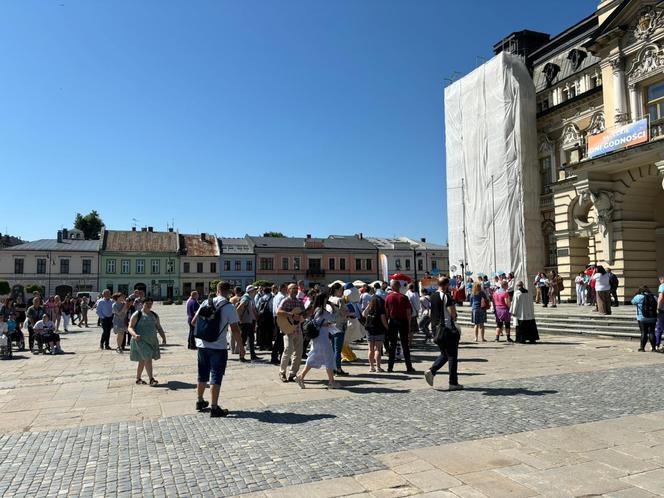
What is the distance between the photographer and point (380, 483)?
435 centimetres

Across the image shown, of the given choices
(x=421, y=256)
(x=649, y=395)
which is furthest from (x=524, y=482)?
(x=421, y=256)

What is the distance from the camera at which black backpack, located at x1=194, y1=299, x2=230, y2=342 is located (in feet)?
22.4

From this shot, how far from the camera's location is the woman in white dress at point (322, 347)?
27.8 ft

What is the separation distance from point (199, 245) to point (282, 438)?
6578 centimetres

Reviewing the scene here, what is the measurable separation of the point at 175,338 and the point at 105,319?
3.50m

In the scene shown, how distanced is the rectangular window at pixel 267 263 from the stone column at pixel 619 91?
51391 millimetres

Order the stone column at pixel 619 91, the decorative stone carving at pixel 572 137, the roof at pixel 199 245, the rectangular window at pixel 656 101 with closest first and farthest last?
1. the rectangular window at pixel 656 101
2. the stone column at pixel 619 91
3. the decorative stone carving at pixel 572 137
4. the roof at pixel 199 245

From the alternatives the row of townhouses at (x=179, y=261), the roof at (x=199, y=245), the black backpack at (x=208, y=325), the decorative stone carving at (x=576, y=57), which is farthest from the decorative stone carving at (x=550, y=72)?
the roof at (x=199, y=245)

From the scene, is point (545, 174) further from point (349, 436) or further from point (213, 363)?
point (349, 436)

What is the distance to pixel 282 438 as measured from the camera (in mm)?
5719

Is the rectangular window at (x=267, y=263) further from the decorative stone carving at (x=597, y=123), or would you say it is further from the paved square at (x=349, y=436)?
the paved square at (x=349, y=436)

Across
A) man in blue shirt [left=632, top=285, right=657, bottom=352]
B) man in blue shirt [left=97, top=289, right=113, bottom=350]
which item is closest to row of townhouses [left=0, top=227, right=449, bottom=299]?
man in blue shirt [left=97, top=289, right=113, bottom=350]

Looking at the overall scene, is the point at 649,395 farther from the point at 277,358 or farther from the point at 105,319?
Answer: the point at 105,319

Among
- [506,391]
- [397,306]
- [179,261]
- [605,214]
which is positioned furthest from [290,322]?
[179,261]
